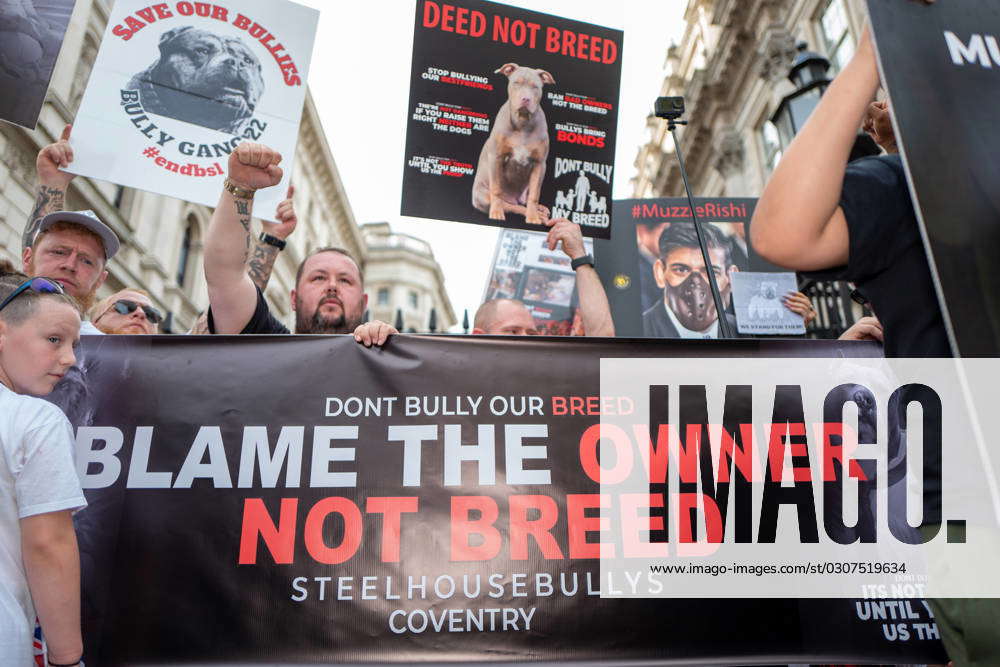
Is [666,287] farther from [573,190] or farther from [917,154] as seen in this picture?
[917,154]

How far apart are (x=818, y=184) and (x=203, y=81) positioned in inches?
140

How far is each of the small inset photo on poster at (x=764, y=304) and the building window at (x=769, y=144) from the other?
465 inches

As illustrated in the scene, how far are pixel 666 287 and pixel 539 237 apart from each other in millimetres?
1234

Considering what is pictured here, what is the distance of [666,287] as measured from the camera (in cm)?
555

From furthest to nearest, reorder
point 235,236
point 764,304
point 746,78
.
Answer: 1. point 746,78
2. point 764,304
3. point 235,236

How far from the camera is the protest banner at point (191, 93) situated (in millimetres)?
3484

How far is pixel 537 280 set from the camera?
595cm

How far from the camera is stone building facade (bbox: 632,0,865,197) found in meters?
13.9

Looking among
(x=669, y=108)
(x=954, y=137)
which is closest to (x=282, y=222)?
(x=669, y=108)

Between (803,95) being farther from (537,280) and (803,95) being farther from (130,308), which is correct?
(130,308)

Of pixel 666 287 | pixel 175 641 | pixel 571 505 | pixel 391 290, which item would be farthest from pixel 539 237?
pixel 391 290

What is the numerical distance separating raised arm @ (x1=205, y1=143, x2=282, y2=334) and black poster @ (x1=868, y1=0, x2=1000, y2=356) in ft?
7.18

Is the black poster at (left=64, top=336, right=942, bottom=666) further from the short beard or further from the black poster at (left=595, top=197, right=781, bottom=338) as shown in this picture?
the black poster at (left=595, top=197, right=781, bottom=338)

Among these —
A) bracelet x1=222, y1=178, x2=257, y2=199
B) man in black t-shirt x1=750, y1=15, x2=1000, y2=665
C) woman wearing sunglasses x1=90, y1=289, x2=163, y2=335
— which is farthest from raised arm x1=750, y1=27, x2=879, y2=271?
woman wearing sunglasses x1=90, y1=289, x2=163, y2=335
